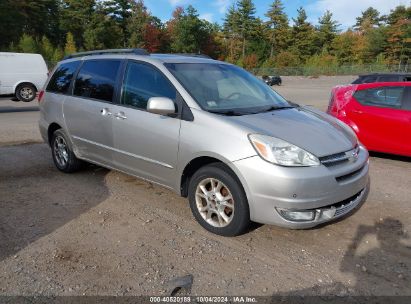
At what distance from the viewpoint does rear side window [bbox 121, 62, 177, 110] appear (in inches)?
171

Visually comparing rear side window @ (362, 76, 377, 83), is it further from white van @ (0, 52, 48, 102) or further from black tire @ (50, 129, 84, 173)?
white van @ (0, 52, 48, 102)

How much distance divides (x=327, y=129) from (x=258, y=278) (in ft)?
5.70

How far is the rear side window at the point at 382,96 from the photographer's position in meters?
6.93

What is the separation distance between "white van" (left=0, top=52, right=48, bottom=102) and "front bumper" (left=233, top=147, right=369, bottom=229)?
47.8 ft

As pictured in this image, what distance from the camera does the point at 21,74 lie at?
15.8m

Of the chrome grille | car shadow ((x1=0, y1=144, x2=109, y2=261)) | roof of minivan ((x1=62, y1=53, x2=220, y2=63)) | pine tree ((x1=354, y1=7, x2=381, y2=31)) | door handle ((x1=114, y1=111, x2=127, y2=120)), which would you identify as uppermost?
pine tree ((x1=354, y1=7, x2=381, y2=31))

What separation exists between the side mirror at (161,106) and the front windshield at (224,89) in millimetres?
269

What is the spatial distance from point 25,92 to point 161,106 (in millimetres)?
13976

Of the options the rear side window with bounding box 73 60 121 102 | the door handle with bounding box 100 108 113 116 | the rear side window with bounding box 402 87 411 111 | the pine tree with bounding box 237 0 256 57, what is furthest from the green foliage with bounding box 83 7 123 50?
the door handle with bounding box 100 108 113 116

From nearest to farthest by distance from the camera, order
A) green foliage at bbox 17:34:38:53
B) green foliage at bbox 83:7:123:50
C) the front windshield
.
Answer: the front windshield
green foliage at bbox 17:34:38:53
green foliage at bbox 83:7:123:50

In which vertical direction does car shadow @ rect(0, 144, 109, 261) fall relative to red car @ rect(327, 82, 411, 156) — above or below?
below

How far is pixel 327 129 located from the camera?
13.4 ft

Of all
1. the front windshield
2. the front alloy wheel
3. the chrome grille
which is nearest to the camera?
the chrome grille

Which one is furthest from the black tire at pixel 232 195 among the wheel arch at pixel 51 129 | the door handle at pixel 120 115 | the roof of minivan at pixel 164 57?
the wheel arch at pixel 51 129
